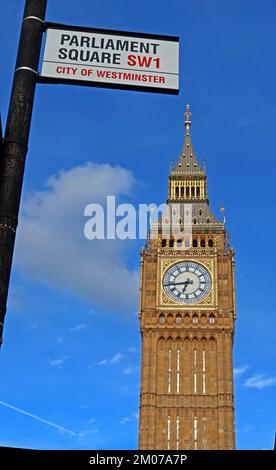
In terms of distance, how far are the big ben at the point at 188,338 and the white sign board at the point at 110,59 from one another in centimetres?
5998

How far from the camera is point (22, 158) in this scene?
6.28 metres

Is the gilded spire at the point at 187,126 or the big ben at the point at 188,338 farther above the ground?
the gilded spire at the point at 187,126

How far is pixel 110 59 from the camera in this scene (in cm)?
708

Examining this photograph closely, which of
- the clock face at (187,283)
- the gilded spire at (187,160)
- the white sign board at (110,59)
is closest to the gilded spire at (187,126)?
the gilded spire at (187,160)

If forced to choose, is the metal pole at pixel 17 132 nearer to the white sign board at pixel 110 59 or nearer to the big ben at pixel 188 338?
the white sign board at pixel 110 59

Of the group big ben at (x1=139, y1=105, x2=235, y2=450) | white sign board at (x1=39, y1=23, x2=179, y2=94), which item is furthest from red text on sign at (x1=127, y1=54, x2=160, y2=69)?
big ben at (x1=139, y1=105, x2=235, y2=450)

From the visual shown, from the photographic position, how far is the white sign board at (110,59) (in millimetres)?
6918

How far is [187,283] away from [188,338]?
567cm

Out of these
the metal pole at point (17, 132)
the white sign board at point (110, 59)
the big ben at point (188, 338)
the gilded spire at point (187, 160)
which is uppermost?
the gilded spire at point (187, 160)

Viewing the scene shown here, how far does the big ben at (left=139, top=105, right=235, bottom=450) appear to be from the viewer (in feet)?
212
